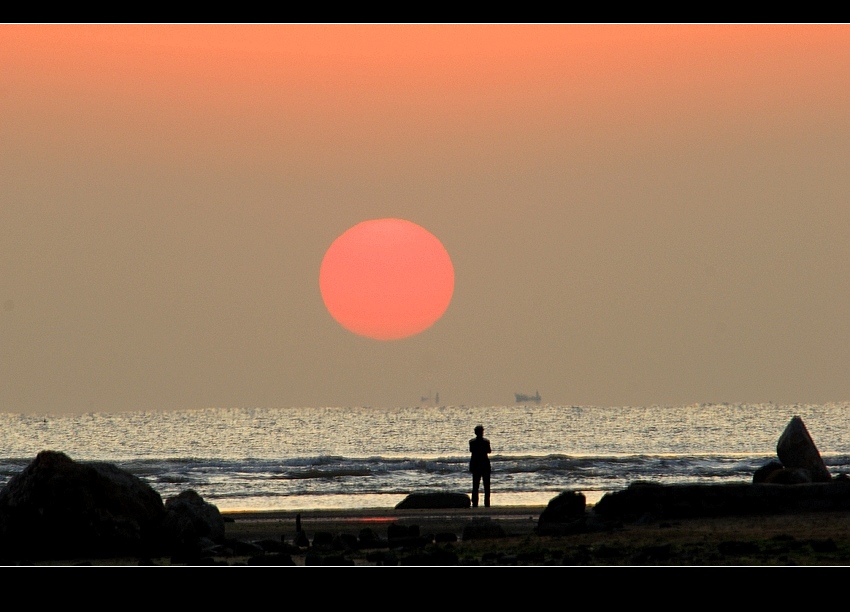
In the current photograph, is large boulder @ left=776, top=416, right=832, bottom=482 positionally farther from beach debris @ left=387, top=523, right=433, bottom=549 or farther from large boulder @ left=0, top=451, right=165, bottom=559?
large boulder @ left=0, top=451, right=165, bottom=559

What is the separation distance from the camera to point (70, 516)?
13.9m

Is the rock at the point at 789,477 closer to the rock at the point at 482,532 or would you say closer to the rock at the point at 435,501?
the rock at the point at 435,501

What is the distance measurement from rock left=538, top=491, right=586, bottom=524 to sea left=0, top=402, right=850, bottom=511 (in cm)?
818

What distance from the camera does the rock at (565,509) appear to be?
16.0 meters

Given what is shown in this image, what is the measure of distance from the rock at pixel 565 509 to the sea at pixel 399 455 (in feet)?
26.9

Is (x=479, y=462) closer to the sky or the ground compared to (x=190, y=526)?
closer to the sky

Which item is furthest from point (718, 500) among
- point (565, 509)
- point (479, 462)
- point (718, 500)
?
point (479, 462)

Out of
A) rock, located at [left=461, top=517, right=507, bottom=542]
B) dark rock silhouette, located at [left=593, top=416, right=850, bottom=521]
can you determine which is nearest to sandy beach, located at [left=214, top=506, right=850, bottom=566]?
rock, located at [left=461, top=517, right=507, bottom=542]

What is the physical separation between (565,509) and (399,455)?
51.5 meters

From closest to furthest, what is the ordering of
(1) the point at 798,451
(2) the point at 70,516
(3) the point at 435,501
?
(2) the point at 70,516
(3) the point at 435,501
(1) the point at 798,451

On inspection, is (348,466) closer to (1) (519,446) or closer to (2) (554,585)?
(1) (519,446)

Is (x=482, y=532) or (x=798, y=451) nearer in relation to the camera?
(x=482, y=532)

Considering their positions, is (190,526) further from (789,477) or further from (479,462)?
(789,477)
